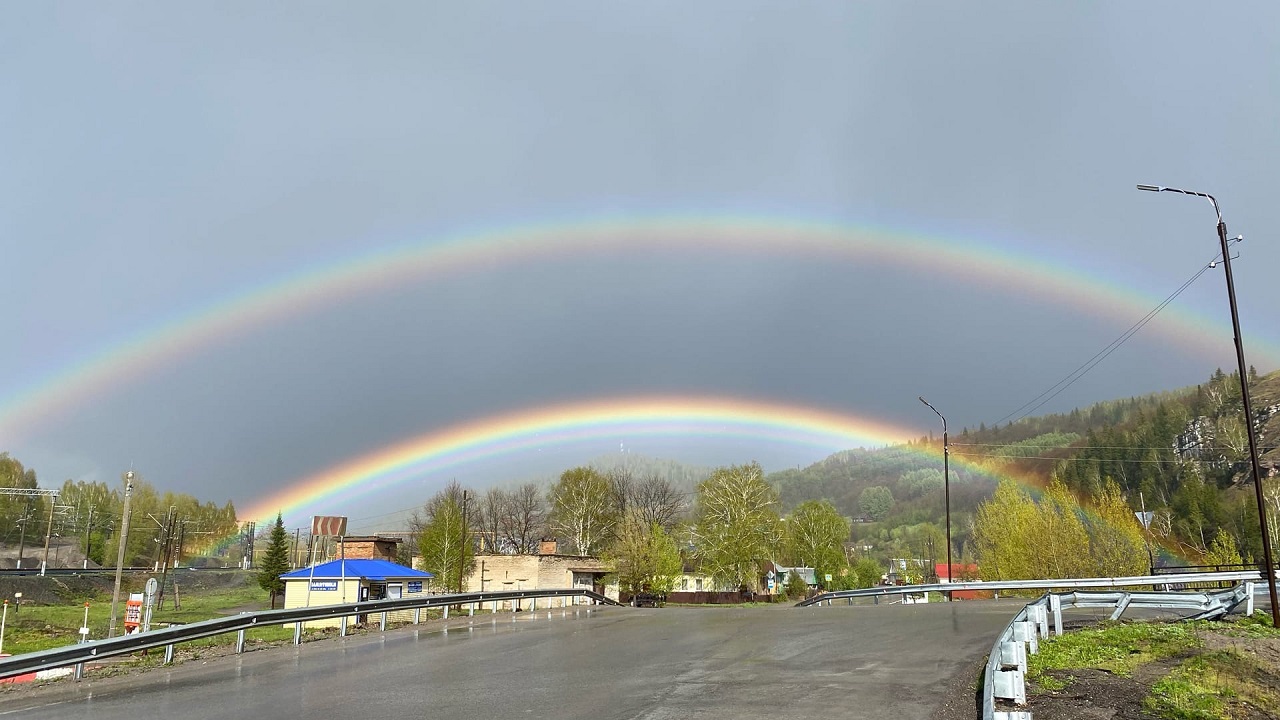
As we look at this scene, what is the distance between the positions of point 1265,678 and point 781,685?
6.79 metres

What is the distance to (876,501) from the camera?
18550 cm

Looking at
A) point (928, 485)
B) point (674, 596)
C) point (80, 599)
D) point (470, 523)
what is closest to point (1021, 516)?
point (674, 596)

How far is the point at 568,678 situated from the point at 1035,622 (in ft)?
27.4

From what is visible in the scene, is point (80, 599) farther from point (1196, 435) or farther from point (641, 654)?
point (1196, 435)

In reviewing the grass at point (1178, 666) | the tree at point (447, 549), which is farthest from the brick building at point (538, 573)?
the grass at point (1178, 666)

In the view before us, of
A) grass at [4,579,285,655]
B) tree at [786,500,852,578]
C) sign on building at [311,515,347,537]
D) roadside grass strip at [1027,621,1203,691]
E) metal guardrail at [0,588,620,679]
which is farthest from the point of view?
tree at [786,500,852,578]

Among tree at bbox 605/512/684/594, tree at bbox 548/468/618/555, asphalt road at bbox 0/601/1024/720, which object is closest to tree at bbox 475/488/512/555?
tree at bbox 548/468/618/555

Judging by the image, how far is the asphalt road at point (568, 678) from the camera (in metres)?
10.2

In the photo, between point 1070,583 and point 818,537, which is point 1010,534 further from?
point 818,537

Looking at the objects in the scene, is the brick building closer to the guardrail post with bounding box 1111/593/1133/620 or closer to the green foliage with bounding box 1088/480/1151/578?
the green foliage with bounding box 1088/480/1151/578

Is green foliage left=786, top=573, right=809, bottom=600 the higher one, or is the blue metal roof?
the blue metal roof

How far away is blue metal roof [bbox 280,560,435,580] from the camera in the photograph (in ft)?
146

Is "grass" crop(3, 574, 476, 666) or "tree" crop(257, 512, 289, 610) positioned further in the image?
"tree" crop(257, 512, 289, 610)

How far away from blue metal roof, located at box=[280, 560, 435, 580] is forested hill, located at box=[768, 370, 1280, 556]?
48.4 metres
